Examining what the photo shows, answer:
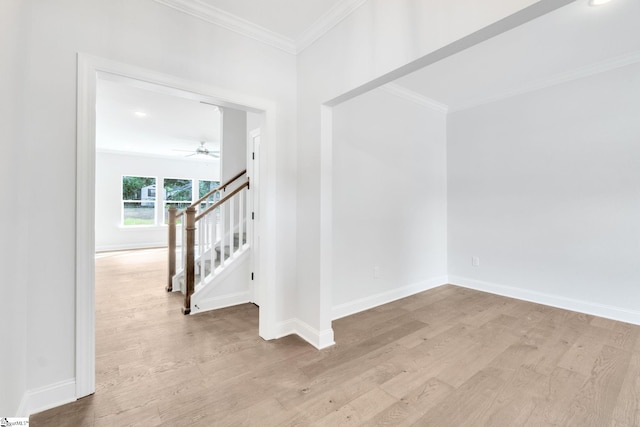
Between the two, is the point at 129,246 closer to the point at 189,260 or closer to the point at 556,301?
the point at 189,260

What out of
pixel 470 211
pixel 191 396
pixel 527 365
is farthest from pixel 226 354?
pixel 470 211

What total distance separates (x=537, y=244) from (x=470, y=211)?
918 millimetres

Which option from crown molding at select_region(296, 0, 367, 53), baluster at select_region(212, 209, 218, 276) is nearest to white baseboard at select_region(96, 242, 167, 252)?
baluster at select_region(212, 209, 218, 276)

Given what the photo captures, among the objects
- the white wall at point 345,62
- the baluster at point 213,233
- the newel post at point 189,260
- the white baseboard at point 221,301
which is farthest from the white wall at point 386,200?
the newel post at point 189,260

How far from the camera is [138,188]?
8117mm

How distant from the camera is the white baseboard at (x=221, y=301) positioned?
318cm

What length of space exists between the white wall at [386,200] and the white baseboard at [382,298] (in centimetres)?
1

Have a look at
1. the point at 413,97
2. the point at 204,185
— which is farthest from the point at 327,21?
the point at 204,185

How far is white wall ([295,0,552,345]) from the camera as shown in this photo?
142cm

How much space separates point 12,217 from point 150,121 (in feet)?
14.9

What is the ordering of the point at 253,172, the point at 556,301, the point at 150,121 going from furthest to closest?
the point at 150,121 → the point at 253,172 → the point at 556,301

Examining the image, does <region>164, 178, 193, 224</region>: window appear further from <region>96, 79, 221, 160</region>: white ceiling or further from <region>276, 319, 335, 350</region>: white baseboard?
<region>276, 319, 335, 350</region>: white baseboard

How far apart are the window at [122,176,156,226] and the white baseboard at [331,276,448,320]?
7.60 meters

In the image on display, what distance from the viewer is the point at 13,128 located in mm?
1377
